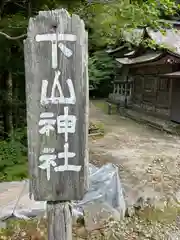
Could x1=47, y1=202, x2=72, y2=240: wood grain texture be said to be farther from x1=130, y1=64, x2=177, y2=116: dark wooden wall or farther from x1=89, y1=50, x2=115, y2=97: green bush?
x1=89, y1=50, x2=115, y2=97: green bush

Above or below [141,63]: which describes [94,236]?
below

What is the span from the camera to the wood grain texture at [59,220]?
82.3 inches

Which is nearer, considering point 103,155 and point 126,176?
point 126,176

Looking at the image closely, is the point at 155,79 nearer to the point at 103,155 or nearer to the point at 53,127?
the point at 103,155

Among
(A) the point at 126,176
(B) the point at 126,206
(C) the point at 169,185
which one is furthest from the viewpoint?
(A) the point at 126,176

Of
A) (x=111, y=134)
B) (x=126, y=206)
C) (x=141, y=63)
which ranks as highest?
(x=141, y=63)

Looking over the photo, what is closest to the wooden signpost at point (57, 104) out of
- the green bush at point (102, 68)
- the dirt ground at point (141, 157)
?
the dirt ground at point (141, 157)

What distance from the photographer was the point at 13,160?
231 inches

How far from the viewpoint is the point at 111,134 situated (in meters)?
10.7

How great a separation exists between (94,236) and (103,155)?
423cm

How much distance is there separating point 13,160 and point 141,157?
11.2 feet

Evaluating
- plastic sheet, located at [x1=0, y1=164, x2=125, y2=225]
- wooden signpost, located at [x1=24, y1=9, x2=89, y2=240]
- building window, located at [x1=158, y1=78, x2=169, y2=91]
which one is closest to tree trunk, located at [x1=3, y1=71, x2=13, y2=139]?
plastic sheet, located at [x1=0, y1=164, x2=125, y2=225]

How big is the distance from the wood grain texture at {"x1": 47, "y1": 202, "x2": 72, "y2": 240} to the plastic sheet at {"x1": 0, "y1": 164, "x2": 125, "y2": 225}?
5.62ft

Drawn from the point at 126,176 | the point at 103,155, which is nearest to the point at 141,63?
the point at 103,155
